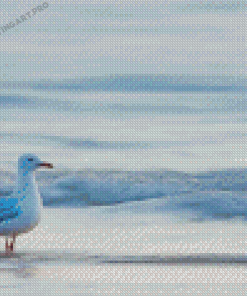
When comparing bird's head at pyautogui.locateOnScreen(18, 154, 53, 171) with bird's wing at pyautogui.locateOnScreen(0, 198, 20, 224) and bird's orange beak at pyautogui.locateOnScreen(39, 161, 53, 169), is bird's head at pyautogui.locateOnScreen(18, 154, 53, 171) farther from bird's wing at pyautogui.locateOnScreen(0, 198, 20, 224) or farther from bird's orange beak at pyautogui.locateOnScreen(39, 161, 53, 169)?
bird's wing at pyautogui.locateOnScreen(0, 198, 20, 224)

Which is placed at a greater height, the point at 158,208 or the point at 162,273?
the point at 158,208

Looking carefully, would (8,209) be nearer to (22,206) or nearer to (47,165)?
(22,206)

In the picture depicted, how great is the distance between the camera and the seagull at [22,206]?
33.6 ft

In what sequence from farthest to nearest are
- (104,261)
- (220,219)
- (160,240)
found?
(220,219) → (160,240) → (104,261)

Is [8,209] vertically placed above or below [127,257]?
above

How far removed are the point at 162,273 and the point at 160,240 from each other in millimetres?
2261

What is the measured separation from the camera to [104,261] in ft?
30.1

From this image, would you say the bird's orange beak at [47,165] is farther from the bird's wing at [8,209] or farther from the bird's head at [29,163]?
the bird's wing at [8,209]

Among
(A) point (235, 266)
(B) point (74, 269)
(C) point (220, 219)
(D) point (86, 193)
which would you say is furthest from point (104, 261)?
(D) point (86, 193)

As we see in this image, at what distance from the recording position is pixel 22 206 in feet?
34.0

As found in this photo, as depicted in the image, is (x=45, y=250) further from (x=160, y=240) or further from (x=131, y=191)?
(x=131, y=191)

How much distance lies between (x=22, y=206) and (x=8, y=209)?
189 mm

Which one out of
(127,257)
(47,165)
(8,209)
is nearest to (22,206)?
(8,209)

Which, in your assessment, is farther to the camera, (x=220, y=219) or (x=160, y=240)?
(x=220, y=219)
